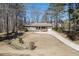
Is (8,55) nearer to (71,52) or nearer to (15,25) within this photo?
(15,25)

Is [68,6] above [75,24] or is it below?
above

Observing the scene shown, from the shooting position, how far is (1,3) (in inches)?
195

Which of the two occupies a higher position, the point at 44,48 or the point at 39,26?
the point at 39,26

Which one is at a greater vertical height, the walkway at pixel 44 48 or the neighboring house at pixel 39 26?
the neighboring house at pixel 39 26

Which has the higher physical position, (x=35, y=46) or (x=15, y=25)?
(x=15, y=25)

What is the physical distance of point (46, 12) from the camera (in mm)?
4980

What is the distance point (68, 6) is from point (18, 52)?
122 cm

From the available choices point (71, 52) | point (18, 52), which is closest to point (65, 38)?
point (71, 52)

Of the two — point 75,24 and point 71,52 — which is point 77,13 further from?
point 71,52

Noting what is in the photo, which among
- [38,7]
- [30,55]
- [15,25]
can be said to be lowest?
[30,55]

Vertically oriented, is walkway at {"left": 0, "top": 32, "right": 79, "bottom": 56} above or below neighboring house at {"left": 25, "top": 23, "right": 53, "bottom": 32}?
below

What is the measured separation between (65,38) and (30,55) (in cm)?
71

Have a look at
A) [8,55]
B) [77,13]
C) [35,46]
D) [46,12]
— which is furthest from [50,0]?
[8,55]

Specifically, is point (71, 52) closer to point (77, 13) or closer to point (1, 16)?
point (77, 13)
